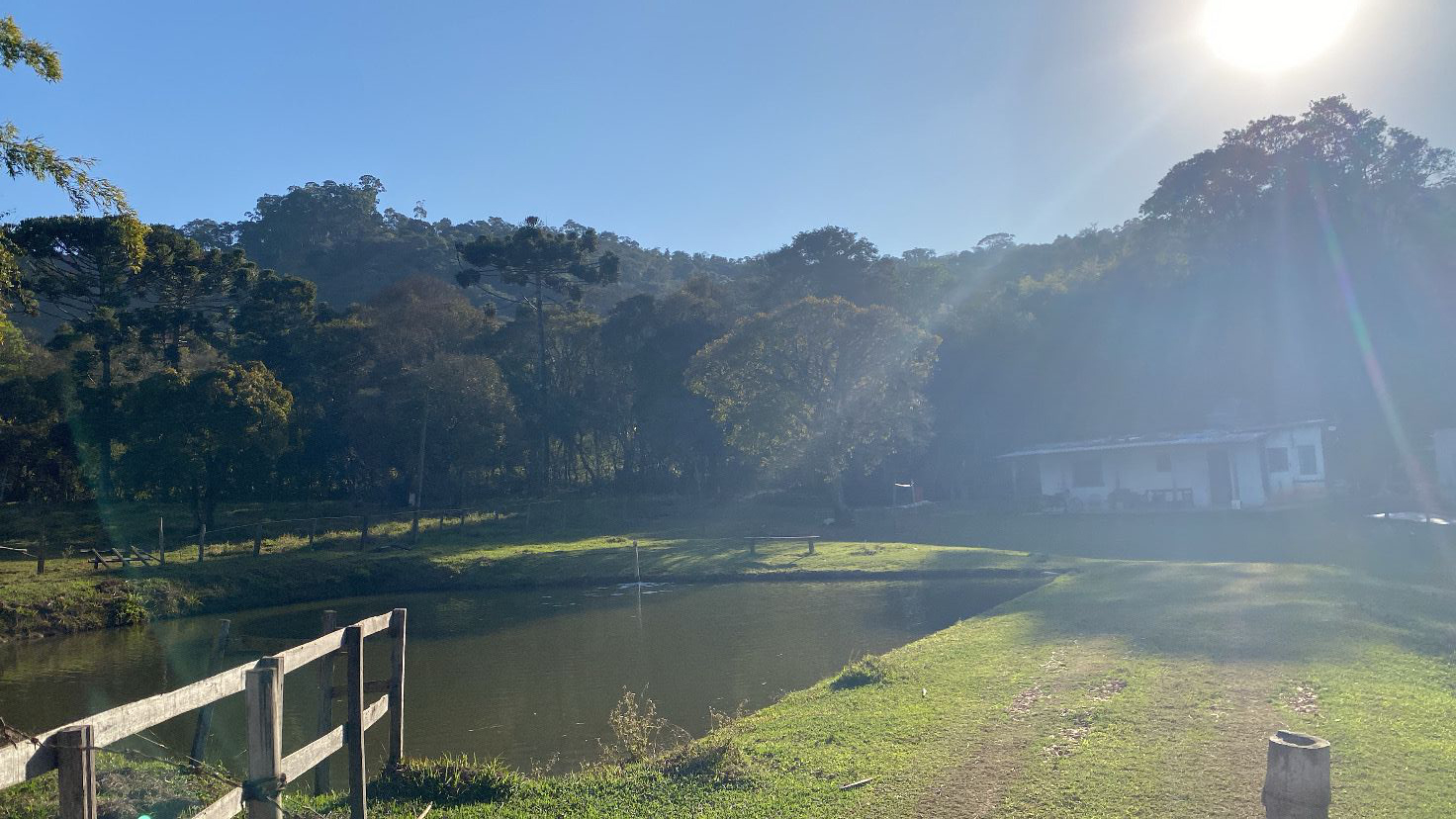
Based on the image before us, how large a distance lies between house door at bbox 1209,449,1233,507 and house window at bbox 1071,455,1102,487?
4390 millimetres

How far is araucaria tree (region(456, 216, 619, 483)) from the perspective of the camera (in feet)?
162

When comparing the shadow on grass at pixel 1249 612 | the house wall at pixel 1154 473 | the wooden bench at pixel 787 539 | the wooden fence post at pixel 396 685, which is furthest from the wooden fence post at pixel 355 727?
the house wall at pixel 1154 473

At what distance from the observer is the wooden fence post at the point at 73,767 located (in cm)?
405

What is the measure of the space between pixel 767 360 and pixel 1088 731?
102 feet

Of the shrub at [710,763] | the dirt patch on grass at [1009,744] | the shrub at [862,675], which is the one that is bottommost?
the shrub at [862,675]

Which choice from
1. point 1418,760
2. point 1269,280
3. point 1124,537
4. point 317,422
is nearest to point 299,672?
point 1418,760

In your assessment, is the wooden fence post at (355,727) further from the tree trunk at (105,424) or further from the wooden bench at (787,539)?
the tree trunk at (105,424)

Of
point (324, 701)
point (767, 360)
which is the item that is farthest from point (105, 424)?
point (324, 701)

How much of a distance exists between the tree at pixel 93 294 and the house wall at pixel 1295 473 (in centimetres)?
4130

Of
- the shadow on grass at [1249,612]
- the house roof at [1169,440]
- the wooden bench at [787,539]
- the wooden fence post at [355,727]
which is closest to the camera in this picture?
the wooden fence post at [355,727]

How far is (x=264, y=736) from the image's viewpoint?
5488 millimetres

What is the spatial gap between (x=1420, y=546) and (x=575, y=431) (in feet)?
125

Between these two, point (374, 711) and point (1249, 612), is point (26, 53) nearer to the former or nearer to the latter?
point (374, 711)

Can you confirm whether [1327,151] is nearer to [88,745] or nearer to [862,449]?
[862,449]
